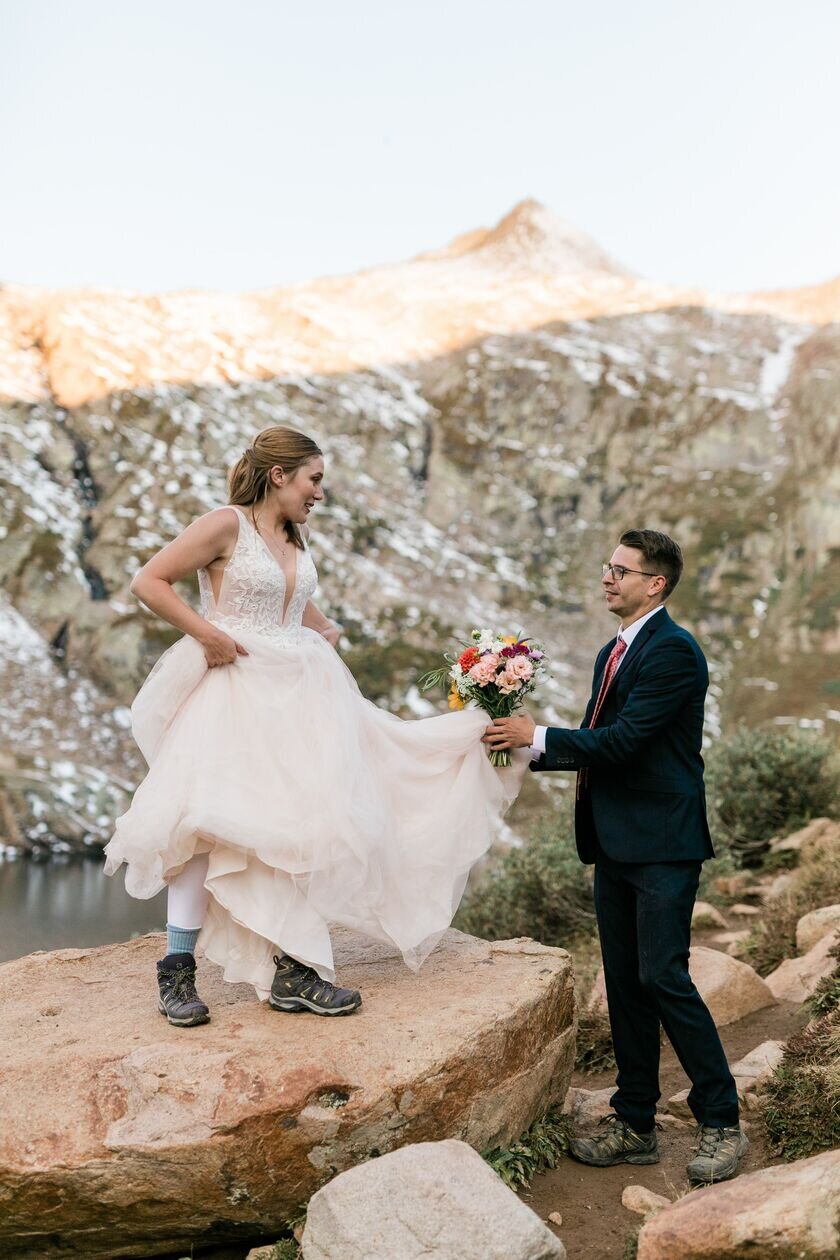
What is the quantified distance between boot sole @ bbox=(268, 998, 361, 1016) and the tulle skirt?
13cm

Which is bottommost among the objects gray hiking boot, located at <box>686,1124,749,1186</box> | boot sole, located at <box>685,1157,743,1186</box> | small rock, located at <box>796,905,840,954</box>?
small rock, located at <box>796,905,840,954</box>

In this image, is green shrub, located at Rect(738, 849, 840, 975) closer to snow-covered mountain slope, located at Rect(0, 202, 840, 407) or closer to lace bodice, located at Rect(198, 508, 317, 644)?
lace bodice, located at Rect(198, 508, 317, 644)

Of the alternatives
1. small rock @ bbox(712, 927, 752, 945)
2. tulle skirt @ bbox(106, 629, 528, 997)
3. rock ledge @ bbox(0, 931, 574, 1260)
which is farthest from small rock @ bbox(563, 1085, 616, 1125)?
small rock @ bbox(712, 927, 752, 945)

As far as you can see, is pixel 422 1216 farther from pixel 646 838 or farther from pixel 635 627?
pixel 635 627

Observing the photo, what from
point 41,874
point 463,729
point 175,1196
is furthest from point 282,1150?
point 41,874

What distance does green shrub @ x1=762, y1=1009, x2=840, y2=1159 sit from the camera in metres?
4.64

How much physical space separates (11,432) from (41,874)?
23.6 m

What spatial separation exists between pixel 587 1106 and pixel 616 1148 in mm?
560

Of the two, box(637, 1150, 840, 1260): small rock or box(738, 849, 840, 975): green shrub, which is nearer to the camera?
box(637, 1150, 840, 1260): small rock

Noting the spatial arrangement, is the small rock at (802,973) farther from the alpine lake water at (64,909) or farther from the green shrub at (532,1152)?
the alpine lake water at (64,909)

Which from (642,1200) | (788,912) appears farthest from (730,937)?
(642,1200)

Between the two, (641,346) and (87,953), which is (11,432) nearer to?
(641,346)

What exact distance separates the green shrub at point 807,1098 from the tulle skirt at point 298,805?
1.84 meters

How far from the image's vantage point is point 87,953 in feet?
20.4
